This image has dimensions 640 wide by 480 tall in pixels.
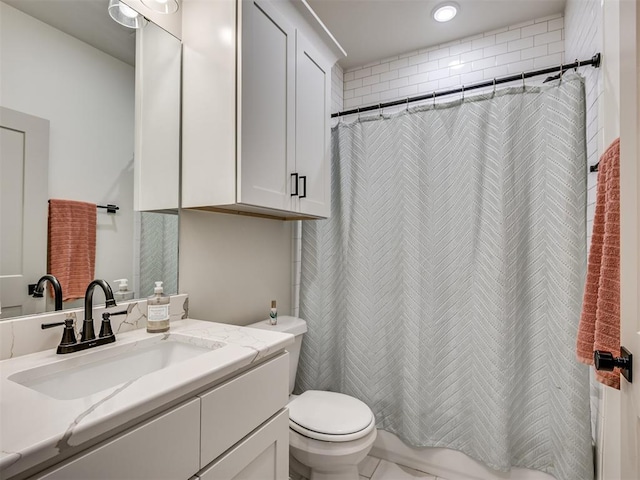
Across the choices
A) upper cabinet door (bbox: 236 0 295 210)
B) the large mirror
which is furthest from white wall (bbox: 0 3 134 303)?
upper cabinet door (bbox: 236 0 295 210)

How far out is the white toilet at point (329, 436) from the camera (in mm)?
Answer: 1398

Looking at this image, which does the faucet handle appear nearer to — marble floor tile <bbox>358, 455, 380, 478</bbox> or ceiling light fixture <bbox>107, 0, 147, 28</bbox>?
ceiling light fixture <bbox>107, 0, 147, 28</bbox>

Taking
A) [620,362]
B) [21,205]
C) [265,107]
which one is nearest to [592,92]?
[620,362]

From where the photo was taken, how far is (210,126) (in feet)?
4.41

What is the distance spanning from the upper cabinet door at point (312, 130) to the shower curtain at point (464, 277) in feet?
0.73

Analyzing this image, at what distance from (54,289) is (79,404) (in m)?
0.55

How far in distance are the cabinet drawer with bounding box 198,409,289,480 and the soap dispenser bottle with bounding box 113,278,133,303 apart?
68 cm

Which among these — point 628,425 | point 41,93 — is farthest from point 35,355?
point 628,425

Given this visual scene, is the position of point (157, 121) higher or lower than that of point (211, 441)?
higher

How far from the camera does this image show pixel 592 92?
1.39m

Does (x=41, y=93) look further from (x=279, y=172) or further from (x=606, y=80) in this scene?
(x=606, y=80)

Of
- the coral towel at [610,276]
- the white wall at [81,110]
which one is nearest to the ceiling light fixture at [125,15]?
the white wall at [81,110]

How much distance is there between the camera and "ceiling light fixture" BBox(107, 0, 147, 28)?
1234 mm

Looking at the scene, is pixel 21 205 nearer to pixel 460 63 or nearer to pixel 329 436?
pixel 329 436
